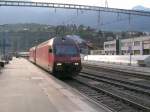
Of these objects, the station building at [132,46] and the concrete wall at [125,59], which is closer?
the concrete wall at [125,59]

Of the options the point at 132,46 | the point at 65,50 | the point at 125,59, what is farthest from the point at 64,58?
the point at 132,46

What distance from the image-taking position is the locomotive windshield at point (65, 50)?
29513 mm

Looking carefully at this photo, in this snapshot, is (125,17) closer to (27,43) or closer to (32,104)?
(32,104)

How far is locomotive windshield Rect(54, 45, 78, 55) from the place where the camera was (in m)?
29.5

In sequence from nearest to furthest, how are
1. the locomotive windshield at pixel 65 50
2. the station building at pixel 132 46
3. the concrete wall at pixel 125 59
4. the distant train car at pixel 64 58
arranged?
the distant train car at pixel 64 58 < the locomotive windshield at pixel 65 50 < the concrete wall at pixel 125 59 < the station building at pixel 132 46

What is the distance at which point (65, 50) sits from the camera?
29766 millimetres

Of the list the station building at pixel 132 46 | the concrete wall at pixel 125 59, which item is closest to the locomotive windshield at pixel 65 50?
the concrete wall at pixel 125 59

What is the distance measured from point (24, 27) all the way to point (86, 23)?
58273mm

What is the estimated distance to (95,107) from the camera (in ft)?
45.7

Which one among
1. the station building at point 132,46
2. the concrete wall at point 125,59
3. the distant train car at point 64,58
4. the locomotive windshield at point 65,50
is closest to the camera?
the distant train car at point 64,58

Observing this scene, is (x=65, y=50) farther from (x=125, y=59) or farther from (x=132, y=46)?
(x=132, y=46)

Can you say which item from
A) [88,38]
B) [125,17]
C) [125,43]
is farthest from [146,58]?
[88,38]

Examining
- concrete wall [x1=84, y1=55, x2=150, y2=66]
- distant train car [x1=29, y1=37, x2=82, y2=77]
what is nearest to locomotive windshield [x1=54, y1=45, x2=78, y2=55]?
distant train car [x1=29, y1=37, x2=82, y2=77]

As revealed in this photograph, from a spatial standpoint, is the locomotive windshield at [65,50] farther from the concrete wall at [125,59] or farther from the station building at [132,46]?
the station building at [132,46]
